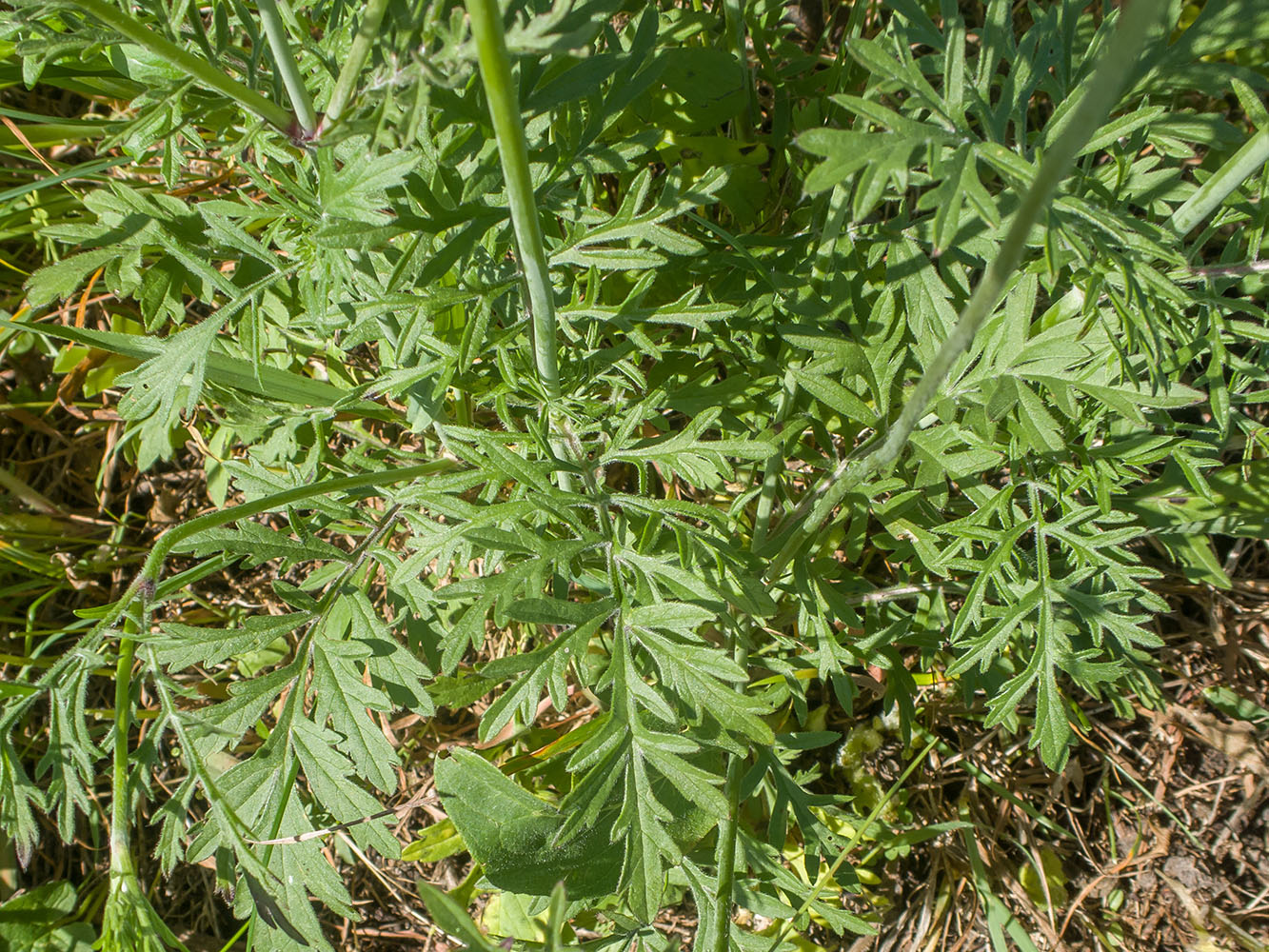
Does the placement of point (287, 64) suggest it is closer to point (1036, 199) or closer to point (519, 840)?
point (1036, 199)

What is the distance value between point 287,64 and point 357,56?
231 mm

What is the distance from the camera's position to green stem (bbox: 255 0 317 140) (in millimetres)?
1414

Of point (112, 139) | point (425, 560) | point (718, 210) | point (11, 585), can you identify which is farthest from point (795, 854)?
point (11, 585)

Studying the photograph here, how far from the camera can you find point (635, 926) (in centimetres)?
188

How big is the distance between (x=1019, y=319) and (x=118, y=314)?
8.76 feet

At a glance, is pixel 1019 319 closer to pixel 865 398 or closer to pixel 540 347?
pixel 865 398

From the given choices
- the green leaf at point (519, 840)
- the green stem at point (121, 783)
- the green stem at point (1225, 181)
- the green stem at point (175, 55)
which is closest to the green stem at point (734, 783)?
the green leaf at point (519, 840)

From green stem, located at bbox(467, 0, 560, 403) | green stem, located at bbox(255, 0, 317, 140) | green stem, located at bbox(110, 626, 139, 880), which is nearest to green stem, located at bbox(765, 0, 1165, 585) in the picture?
green stem, located at bbox(467, 0, 560, 403)

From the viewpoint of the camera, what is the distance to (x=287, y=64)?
146 cm

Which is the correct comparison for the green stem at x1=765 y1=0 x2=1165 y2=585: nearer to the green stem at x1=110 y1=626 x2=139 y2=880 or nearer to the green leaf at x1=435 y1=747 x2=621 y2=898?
the green leaf at x1=435 y1=747 x2=621 y2=898

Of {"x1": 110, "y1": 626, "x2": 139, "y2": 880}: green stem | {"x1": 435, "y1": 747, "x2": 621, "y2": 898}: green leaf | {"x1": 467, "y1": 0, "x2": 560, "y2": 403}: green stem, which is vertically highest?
{"x1": 467, "y1": 0, "x2": 560, "y2": 403}: green stem

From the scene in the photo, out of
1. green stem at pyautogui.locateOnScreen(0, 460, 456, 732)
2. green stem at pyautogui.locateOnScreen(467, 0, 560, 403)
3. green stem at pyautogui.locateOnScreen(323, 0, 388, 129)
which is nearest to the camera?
green stem at pyautogui.locateOnScreen(467, 0, 560, 403)

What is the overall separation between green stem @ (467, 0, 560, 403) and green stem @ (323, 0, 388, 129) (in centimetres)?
19

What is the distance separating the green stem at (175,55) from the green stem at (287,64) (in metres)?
0.04
